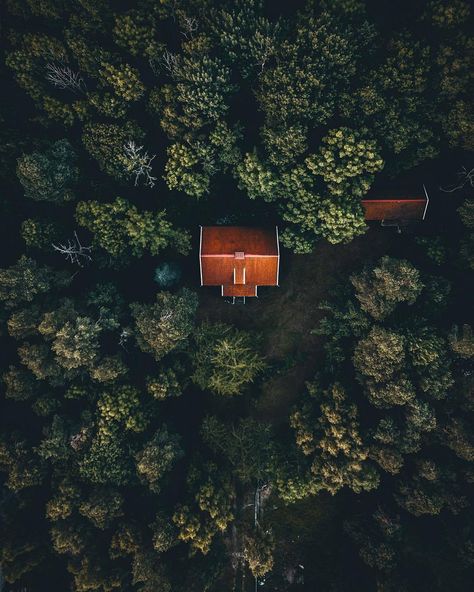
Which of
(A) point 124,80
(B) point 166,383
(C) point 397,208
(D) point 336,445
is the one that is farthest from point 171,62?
(D) point 336,445

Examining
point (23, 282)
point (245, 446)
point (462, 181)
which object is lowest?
point (245, 446)

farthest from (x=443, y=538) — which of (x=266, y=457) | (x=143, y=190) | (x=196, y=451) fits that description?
(x=143, y=190)

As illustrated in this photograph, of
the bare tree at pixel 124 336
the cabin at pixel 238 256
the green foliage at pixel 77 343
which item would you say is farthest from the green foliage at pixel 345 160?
the green foliage at pixel 77 343

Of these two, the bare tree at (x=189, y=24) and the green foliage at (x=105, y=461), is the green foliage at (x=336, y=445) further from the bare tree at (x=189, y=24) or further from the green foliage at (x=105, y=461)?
the bare tree at (x=189, y=24)

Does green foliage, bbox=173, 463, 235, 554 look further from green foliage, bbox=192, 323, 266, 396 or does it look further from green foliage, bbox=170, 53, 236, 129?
green foliage, bbox=170, 53, 236, 129

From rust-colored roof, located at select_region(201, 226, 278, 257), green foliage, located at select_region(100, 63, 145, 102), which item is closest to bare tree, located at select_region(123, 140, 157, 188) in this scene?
green foliage, located at select_region(100, 63, 145, 102)

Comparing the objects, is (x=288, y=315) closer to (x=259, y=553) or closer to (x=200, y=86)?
(x=259, y=553)

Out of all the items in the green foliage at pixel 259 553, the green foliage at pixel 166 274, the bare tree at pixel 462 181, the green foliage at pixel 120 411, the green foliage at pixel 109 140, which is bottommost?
the green foliage at pixel 259 553
